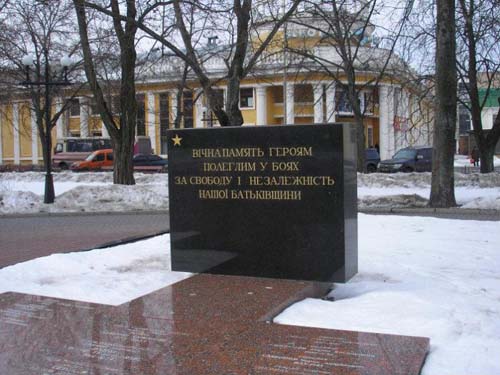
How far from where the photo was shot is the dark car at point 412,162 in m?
35.2

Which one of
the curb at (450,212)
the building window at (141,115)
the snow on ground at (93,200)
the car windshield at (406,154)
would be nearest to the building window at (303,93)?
the car windshield at (406,154)

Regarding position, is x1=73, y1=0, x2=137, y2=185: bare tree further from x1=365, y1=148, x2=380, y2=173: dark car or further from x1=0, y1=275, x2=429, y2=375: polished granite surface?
x1=365, y1=148, x2=380, y2=173: dark car

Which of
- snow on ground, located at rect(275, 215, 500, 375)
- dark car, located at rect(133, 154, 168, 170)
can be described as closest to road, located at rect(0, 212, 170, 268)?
snow on ground, located at rect(275, 215, 500, 375)

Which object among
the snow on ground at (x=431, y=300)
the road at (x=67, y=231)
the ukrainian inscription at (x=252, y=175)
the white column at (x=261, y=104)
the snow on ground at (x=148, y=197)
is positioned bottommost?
the road at (x=67, y=231)

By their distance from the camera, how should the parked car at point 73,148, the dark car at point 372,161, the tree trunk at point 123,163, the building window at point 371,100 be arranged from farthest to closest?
the parked car at point 73,148, the dark car at point 372,161, the building window at point 371,100, the tree trunk at point 123,163

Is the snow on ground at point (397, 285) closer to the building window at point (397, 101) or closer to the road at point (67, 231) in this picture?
the road at point (67, 231)

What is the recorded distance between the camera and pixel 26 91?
3500cm

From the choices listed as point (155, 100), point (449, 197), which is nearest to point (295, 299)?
point (449, 197)

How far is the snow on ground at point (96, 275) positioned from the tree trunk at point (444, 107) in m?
9.43

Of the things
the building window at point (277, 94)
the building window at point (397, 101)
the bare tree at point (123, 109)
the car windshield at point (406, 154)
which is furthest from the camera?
the building window at point (277, 94)

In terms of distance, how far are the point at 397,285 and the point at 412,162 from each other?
97.9ft

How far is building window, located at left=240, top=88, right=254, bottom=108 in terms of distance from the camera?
57938 mm

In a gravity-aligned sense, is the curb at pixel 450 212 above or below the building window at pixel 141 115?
below

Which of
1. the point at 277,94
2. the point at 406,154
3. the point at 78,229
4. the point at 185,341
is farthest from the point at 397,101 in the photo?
the point at 277,94
